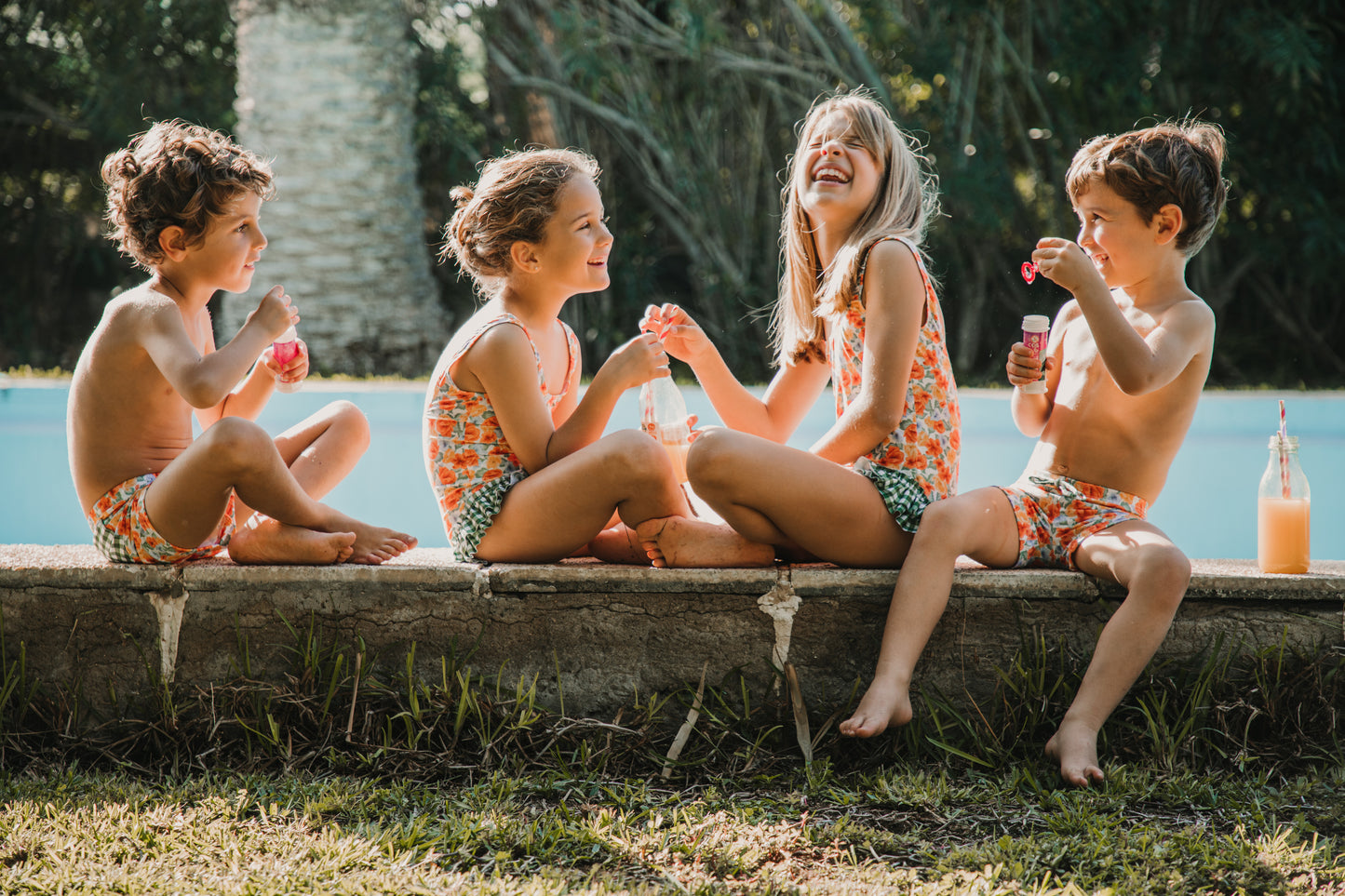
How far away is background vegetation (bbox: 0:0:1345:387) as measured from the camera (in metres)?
7.23

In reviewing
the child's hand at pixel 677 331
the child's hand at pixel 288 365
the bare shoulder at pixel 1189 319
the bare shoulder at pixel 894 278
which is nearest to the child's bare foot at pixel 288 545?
the child's hand at pixel 288 365

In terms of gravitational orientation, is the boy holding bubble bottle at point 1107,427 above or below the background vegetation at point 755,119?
below

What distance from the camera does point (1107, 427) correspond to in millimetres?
2656

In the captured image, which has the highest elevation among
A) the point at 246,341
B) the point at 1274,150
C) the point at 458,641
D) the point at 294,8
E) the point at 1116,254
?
the point at 294,8

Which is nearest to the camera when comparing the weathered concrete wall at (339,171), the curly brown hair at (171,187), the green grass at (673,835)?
the green grass at (673,835)

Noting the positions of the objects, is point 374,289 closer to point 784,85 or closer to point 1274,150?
point 784,85

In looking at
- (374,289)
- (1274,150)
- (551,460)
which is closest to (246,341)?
(551,460)

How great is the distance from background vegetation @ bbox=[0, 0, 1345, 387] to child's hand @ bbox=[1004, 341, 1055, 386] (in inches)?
202

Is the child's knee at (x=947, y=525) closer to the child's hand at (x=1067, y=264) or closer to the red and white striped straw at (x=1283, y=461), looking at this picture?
the child's hand at (x=1067, y=264)

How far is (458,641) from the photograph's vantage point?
2650mm

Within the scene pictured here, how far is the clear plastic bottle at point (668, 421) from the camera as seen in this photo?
9.28 feet

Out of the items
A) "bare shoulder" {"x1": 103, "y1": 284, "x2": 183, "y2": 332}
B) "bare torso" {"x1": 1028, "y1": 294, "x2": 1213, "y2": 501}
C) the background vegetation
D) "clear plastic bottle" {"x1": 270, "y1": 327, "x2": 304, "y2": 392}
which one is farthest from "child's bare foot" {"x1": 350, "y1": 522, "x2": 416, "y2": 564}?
the background vegetation

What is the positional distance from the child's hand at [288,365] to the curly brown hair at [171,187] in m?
0.32

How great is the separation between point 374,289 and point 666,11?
301 cm
